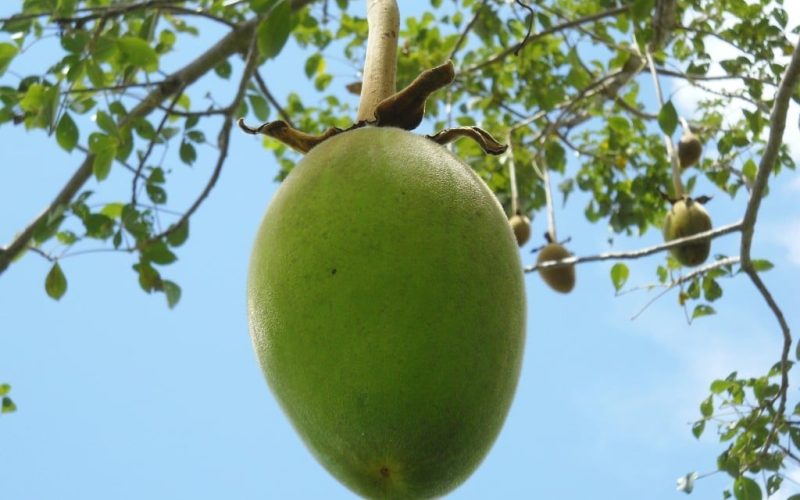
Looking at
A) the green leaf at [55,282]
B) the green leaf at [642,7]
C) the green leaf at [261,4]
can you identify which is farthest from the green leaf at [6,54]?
the green leaf at [642,7]

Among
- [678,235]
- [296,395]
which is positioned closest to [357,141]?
[296,395]

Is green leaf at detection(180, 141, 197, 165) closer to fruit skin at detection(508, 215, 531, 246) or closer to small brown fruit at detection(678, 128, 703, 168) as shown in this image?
fruit skin at detection(508, 215, 531, 246)

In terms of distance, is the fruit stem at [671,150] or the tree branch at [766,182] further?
the fruit stem at [671,150]

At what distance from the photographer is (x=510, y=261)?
0.96 meters

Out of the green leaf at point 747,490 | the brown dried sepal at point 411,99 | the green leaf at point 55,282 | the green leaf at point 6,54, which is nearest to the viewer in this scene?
the brown dried sepal at point 411,99

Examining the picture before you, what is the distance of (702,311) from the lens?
3363mm

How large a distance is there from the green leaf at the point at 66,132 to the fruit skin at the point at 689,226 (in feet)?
7.82

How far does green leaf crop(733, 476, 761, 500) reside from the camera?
2504 mm

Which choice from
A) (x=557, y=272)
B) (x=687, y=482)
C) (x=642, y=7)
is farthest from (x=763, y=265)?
(x=642, y=7)

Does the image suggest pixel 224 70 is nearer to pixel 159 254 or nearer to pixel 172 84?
pixel 172 84

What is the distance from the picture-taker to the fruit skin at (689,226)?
3.47 meters

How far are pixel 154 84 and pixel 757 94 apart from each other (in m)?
2.18

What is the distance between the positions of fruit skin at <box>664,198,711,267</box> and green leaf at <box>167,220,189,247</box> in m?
1.98

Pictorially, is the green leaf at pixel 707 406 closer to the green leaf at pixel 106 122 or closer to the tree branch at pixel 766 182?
the tree branch at pixel 766 182
